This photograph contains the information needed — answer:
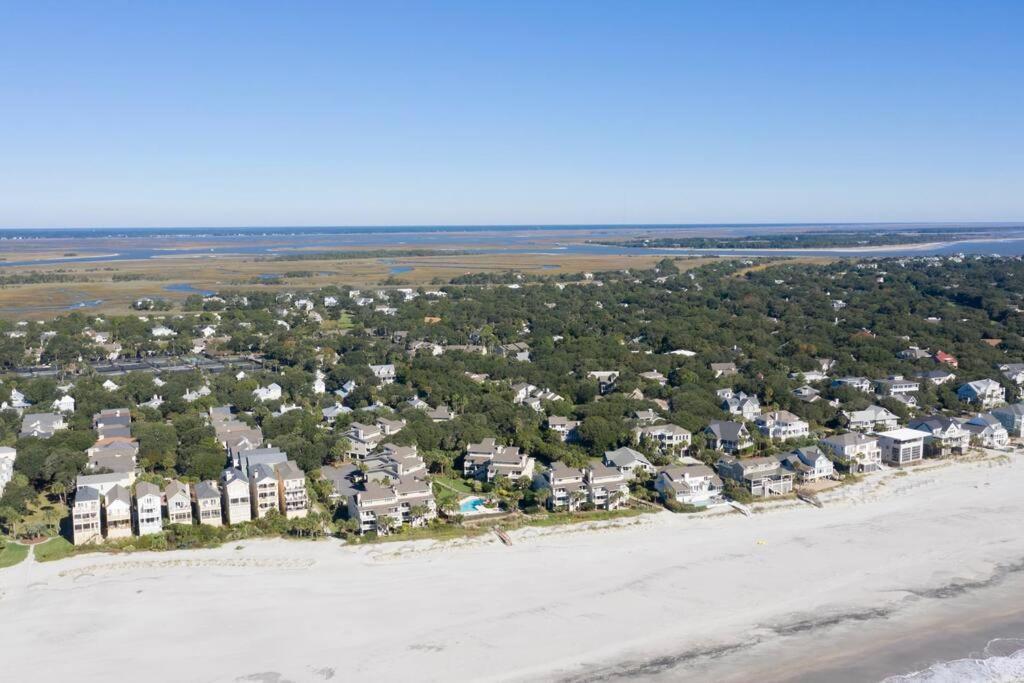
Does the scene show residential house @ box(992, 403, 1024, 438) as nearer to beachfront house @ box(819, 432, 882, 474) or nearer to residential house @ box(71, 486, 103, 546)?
beachfront house @ box(819, 432, 882, 474)

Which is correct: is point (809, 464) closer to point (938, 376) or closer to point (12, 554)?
point (938, 376)

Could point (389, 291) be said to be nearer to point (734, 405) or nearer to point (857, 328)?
point (857, 328)

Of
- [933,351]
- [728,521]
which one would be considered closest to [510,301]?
[933,351]

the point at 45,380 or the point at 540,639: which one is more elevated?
the point at 45,380

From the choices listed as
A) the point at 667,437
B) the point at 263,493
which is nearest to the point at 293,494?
the point at 263,493

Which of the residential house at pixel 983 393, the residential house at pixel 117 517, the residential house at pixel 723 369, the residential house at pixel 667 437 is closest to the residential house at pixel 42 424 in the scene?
the residential house at pixel 117 517

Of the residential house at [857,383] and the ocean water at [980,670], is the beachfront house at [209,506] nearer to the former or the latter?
the ocean water at [980,670]
